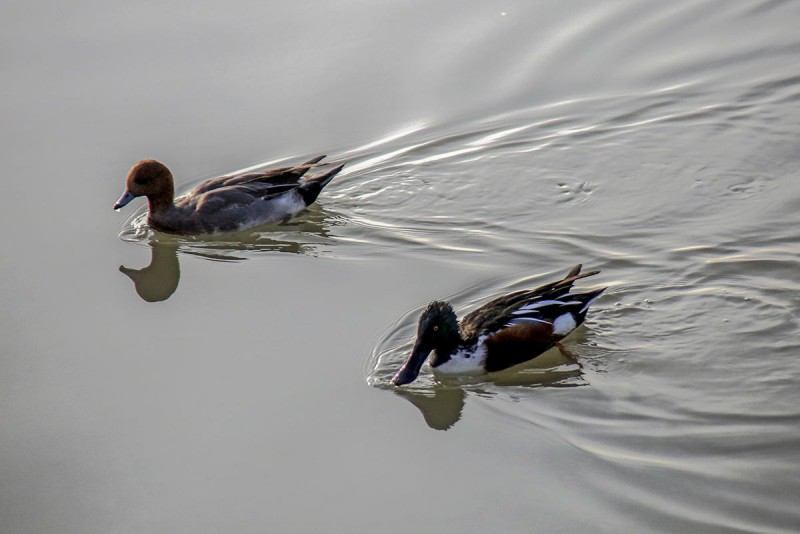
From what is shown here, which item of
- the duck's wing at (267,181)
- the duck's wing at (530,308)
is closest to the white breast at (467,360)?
the duck's wing at (530,308)

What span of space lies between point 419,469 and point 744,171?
506cm

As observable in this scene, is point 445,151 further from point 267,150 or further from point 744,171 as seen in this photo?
point 744,171

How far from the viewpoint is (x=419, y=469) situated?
300 inches

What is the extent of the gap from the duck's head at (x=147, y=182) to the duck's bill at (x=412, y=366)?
3711 millimetres

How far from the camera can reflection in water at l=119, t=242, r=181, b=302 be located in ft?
33.2

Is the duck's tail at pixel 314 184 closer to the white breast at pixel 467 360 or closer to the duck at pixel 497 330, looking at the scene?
the duck at pixel 497 330

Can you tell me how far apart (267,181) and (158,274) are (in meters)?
1.46

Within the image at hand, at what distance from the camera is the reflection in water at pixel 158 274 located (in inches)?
398

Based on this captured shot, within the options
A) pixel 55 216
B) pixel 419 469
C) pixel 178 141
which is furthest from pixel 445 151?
pixel 419 469

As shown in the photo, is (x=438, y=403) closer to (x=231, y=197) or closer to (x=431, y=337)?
(x=431, y=337)

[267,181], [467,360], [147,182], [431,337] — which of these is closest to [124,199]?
[147,182]

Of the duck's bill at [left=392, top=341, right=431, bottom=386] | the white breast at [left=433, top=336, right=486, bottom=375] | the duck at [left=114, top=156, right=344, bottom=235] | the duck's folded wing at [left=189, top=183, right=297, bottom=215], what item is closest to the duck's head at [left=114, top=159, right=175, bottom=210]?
the duck at [left=114, top=156, right=344, bottom=235]

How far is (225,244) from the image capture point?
11.1m

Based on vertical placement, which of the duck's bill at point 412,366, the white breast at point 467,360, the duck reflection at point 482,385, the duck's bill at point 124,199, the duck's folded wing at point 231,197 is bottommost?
the duck reflection at point 482,385
